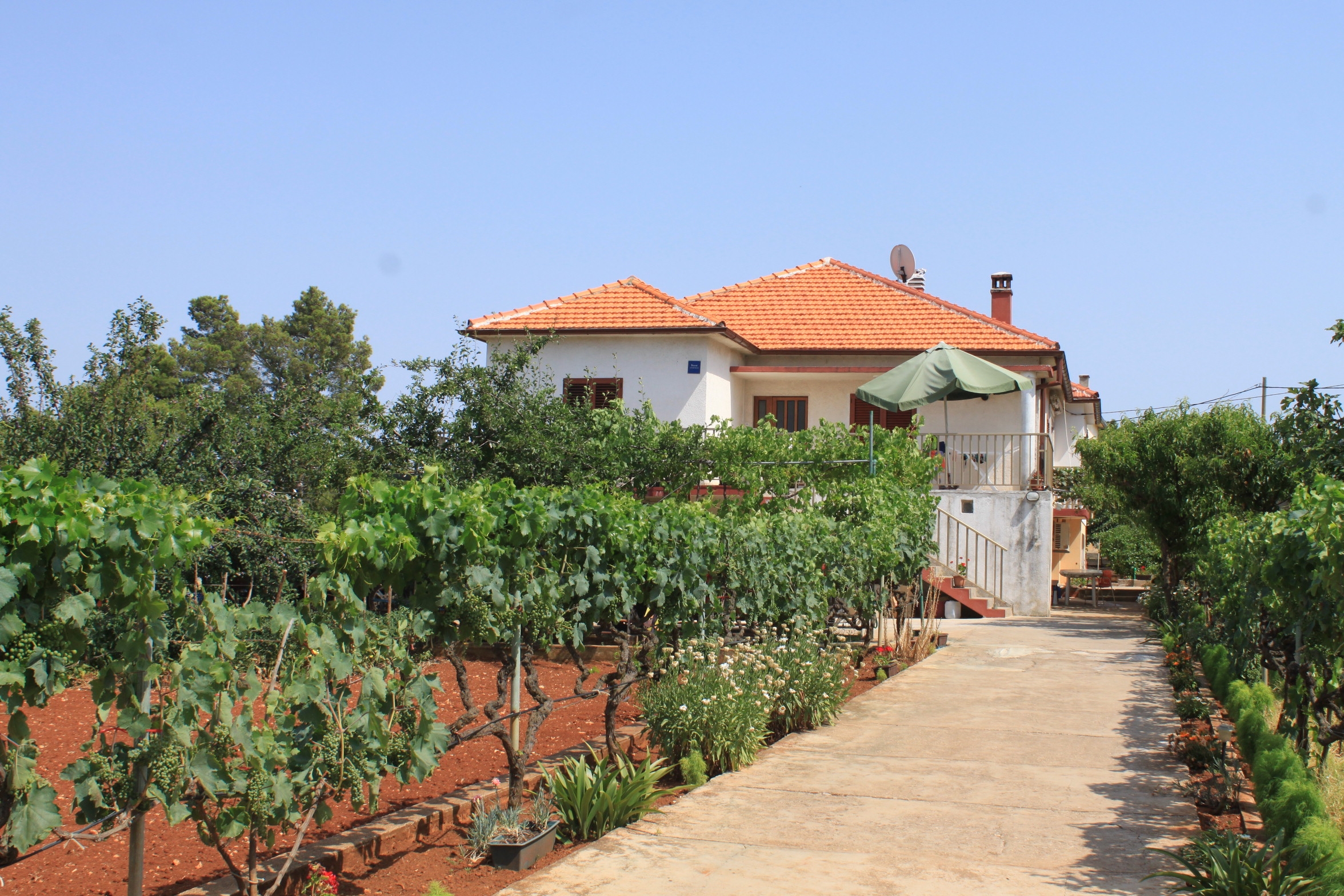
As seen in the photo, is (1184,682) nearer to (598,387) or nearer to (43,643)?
(43,643)

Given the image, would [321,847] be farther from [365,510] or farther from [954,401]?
[954,401]

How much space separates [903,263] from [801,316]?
5.93m

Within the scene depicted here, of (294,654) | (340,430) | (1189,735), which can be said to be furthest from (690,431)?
(294,654)

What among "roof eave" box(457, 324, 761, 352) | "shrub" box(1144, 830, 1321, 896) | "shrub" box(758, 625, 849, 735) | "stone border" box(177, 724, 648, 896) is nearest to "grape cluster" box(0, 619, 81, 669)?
"stone border" box(177, 724, 648, 896)

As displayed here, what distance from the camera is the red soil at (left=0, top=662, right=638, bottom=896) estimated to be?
4688mm

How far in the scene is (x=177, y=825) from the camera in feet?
14.0

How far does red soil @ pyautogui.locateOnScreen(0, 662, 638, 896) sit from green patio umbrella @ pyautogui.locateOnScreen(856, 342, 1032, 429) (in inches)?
363

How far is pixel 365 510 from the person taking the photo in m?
5.19

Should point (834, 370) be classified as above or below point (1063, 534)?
above

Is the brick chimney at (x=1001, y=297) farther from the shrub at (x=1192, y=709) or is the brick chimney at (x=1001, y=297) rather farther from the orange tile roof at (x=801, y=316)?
the shrub at (x=1192, y=709)

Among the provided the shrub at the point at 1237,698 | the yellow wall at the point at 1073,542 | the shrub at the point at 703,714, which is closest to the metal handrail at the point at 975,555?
the shrub at the point at 1237,698

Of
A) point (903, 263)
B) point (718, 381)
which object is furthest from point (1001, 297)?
point (718, 381)

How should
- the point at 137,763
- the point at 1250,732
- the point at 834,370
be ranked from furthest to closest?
1. the point at 834,370
2. the point at 1250,732
3. the point at 137,763

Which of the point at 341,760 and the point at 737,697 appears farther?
the point at 737,697
